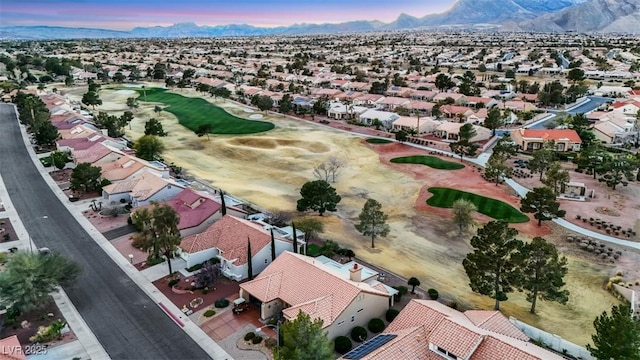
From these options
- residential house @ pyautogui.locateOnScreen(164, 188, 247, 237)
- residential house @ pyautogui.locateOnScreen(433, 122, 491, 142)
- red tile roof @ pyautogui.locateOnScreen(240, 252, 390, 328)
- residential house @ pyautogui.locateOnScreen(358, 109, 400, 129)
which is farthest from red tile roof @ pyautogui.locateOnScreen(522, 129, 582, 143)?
red tile roof @ pyautogui.locateOnScreen(240, 252, 390, 328)

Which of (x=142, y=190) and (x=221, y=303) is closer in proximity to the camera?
(x=221, y=303)

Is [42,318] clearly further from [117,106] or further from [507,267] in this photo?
[117,106]

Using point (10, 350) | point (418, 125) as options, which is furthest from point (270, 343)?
point (418, 125)

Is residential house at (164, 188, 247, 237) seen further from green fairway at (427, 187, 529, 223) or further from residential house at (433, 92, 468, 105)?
residential house at (433, 92, 468, 105)

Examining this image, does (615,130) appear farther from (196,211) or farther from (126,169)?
(126,169)

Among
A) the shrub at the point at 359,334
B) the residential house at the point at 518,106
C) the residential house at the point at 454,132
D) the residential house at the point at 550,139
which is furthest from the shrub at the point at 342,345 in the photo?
the residential house at the point at 518,106

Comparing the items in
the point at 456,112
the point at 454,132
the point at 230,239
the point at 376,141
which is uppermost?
the point at 456,112
